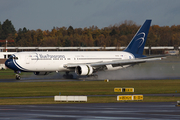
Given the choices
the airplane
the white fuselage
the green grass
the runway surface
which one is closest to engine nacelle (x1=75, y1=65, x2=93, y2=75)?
the airplane

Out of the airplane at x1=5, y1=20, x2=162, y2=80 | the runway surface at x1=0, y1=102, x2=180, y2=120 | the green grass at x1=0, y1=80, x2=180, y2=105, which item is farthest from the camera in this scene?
the airplane at x1=5, y1=20, x2=162, y2=80

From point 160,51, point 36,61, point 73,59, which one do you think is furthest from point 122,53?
point 160,51

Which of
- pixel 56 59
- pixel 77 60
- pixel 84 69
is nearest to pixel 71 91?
pixel 84 69

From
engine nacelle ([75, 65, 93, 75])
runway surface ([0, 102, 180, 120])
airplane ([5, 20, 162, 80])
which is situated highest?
airplane ([5, 20, 162, 80])

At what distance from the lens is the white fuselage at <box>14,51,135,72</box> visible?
55.7 m

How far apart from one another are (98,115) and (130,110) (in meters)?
2.99

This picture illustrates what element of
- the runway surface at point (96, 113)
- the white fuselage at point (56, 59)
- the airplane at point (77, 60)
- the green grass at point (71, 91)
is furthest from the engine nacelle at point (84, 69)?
the runway surface at point (96, 113)

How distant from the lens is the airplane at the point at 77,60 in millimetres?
55656

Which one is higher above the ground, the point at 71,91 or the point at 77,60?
the point at 77,60

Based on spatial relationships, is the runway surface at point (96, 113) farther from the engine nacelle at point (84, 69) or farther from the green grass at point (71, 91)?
the engine nacelle at point (84, 69)

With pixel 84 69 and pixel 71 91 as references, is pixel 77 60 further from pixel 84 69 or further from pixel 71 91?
pixel 71 91

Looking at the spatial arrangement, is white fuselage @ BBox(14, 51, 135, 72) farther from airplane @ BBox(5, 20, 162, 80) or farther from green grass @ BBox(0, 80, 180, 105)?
green grass @ BBox(0, 80, 180, 105)

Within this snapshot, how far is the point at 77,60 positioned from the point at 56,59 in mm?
3899

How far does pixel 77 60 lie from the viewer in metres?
59.7
